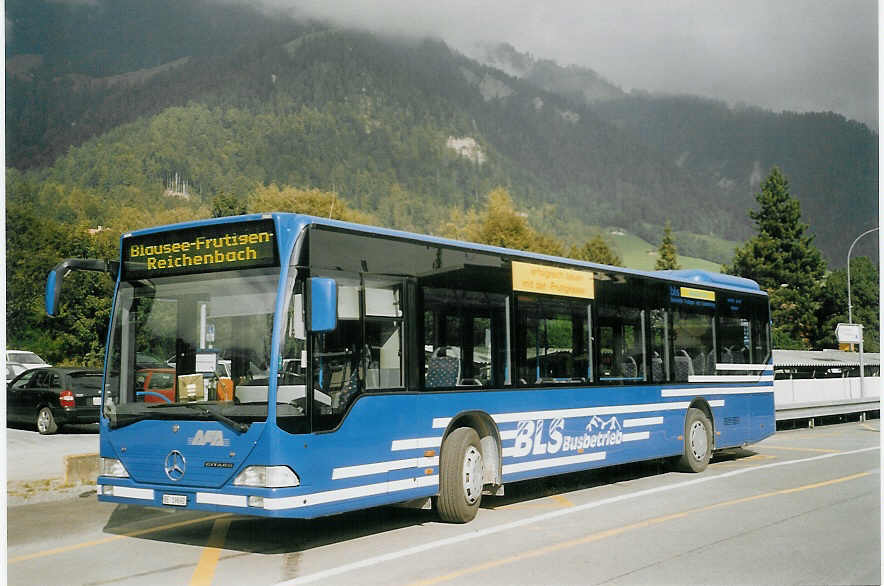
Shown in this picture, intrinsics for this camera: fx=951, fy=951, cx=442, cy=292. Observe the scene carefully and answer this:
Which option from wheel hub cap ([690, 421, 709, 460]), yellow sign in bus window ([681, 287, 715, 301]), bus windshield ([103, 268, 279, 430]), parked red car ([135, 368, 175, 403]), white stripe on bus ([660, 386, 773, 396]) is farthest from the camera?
yellow sign in bus window ([681, 287, 715, 301])

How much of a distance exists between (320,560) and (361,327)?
2155mm

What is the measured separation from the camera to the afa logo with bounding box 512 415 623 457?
1119 centimetres

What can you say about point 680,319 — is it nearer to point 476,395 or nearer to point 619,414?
point 619,414

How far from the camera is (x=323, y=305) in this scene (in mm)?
8070

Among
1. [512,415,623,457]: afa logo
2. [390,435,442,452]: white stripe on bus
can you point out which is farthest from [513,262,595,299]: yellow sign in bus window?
[390,435,442,452]: white stripe on bus

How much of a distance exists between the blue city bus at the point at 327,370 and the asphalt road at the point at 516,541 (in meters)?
0.50

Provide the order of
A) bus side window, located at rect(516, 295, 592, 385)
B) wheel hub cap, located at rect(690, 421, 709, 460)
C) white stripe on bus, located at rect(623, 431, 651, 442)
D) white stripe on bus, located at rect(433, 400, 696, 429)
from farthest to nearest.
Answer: wheel hub cap, located at rect(690, 421, 709, 460)
white stripe on bus, located at rect(623, 431, 651, 442)
bus side window, located at rect(516, 295, 592, 385)
white stripe on bus, located at rect(433, 400, 696, 429)

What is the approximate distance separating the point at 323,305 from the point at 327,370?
717 millimetres

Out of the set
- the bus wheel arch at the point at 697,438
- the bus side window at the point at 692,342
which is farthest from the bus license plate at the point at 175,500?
the bus wheel arch at the point at 697,438

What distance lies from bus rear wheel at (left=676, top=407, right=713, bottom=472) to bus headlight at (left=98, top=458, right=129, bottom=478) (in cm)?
890

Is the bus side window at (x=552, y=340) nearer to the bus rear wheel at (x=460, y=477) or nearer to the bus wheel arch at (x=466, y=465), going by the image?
the bus wheel arch at (x=466, y=465)

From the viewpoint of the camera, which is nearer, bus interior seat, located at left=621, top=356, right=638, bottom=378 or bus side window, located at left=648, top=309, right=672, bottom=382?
bus interior seat, located at left=621, top=356, right=638, bottom=378

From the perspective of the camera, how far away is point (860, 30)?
5116cm

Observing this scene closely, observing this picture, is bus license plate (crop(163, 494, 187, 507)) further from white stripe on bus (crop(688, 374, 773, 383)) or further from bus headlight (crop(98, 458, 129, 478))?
white stripe on bus (crop(688, 374, 773, 383))
